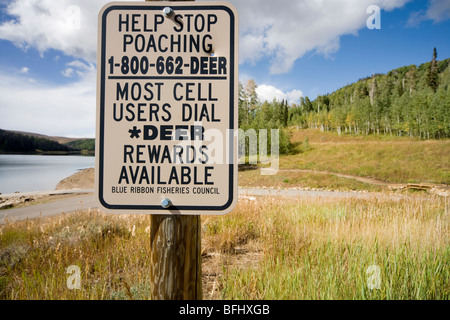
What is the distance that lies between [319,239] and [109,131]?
288 cm

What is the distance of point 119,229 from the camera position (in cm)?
435

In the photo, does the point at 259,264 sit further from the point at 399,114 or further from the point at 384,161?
the point at 399,114

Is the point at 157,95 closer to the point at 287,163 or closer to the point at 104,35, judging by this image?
the point at 104,35

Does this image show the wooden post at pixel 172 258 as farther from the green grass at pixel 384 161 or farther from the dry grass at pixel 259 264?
the green grass at pixel 384 161

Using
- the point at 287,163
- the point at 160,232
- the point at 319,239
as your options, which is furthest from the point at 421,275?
the point at 287,163

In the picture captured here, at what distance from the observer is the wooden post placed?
4.47 feet

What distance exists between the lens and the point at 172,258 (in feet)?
4.47

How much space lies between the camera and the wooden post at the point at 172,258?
136cm
